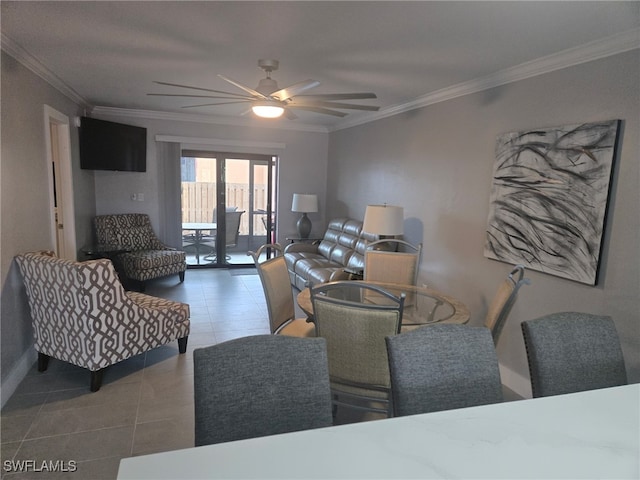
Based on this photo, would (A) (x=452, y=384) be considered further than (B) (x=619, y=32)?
No

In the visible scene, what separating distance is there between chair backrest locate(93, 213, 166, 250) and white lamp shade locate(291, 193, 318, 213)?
2101 millimetres

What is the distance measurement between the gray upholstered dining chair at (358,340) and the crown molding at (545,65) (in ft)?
6.53

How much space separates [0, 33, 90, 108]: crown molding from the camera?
108 inches

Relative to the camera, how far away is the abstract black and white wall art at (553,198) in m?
2.46

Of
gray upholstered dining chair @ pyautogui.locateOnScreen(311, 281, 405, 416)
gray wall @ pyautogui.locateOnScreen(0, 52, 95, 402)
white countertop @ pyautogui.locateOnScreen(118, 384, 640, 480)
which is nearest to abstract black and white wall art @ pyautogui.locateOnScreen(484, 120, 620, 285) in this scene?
gray upholstered dining chair @ pyautogui.locateOnScreen(311, 281, 405, 416)

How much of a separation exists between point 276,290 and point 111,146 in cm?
383

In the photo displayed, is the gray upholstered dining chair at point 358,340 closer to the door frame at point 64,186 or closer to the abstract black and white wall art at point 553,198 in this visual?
the abstract black and white wall art at point 553,198

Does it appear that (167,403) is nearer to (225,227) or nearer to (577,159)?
(577,159)

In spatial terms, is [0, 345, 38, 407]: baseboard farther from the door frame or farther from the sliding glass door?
the sliding glass door

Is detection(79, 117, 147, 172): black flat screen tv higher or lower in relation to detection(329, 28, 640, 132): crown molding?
lower

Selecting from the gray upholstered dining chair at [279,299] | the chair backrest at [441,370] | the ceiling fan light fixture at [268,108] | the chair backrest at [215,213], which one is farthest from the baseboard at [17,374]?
the chair backrest at [215,213]

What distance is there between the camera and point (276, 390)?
1.29 metres

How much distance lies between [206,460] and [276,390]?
13.5 inches


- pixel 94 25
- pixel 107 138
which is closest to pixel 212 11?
pixel 94 25
